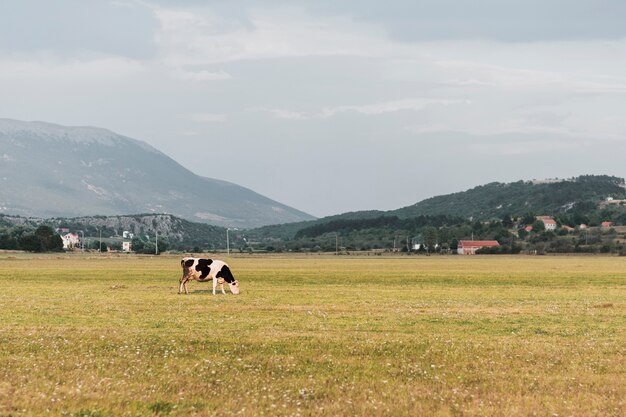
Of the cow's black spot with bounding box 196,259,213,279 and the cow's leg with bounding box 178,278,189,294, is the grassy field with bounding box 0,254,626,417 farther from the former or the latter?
the cow's black spot with bounding box 196,259,213,279

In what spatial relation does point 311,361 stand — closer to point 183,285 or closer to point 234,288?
point 234,288

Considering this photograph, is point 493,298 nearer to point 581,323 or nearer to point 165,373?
point 581,323

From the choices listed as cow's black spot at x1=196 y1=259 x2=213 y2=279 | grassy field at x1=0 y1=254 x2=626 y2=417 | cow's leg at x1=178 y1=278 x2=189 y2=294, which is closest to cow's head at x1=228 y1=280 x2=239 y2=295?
cow's black spot at x1=196 y1=259 x2=213 y2=279

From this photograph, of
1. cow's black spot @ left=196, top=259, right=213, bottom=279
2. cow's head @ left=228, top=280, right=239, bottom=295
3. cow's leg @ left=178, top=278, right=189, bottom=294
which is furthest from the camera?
cow's black spot @ left=196, top=259, right=213, bottom=279

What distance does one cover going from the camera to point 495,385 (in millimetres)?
16094

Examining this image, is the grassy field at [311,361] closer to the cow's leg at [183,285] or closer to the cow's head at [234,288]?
the cow's head at [234,288]

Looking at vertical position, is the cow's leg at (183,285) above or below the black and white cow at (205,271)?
below

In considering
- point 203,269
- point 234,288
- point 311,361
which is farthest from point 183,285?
point 311,361

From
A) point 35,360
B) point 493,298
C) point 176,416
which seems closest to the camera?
point 176,416

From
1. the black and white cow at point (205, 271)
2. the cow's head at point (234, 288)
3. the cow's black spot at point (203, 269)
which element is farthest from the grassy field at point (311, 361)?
the cow's black spot at point (203, 269)

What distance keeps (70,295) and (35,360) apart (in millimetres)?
24123

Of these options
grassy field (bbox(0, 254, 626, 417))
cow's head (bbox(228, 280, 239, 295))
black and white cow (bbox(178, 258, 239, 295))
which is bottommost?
grassy field (bbox(0, 254, 626, 417))

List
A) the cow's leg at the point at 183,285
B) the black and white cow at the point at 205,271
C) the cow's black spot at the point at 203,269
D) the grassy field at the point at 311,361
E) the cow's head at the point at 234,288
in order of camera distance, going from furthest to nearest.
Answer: the cow's black spot at the point at 203,269, the black and white cow at the point at 205,271, the cow's leg at the point at 183,285, the cow's head at the point at 234,288, the grassy field at the point at 311,361

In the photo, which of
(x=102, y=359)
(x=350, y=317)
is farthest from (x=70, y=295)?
(x=102, y=359)
